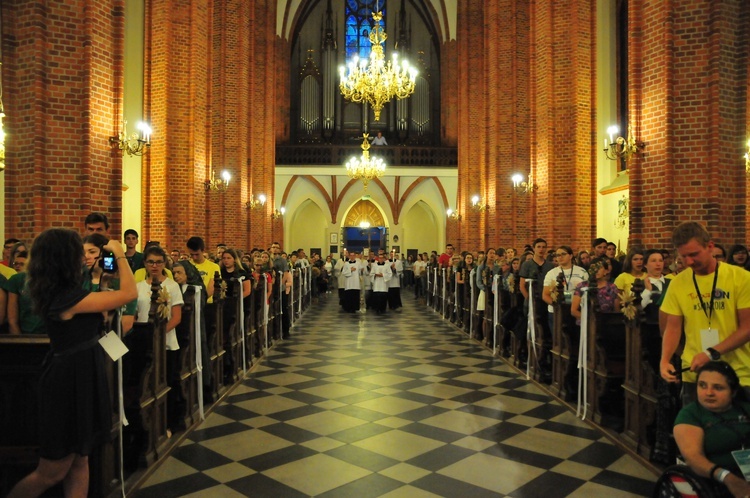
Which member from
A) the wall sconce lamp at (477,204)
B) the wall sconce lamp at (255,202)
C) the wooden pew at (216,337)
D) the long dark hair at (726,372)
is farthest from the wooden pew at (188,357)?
the wall sconce lamp at (477,204)

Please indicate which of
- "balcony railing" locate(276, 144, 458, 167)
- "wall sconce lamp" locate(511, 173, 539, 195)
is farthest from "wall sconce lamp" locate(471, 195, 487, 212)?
"balcony railing" locate(276, 144, 458, 167)

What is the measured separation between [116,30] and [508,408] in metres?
6.92

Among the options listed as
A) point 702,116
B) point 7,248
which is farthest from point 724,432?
point 7,248

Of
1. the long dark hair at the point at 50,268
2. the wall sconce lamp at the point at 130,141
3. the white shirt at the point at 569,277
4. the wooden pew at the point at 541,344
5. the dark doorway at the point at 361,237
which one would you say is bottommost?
the wooden pew at the point at 541,344

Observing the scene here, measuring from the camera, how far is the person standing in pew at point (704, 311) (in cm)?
374

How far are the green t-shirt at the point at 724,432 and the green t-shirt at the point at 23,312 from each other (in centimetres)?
471

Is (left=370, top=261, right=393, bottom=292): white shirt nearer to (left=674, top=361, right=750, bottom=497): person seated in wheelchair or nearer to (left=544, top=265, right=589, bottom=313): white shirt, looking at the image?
A: (left=544, top=265, right=589, bottom=313): white shirt

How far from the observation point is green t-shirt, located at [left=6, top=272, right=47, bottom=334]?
508cm

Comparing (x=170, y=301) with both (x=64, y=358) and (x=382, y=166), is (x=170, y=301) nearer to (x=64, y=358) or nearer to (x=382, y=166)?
(x=64, y=358)

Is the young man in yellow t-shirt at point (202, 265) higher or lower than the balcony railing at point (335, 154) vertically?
lower

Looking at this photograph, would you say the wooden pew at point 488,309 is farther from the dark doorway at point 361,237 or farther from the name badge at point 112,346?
the dark doorway at point 361,237

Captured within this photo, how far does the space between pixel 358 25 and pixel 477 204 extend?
15.5m

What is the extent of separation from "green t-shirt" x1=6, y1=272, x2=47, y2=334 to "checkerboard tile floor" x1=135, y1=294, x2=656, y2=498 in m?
1.51

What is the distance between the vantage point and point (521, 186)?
1642 centimetres
